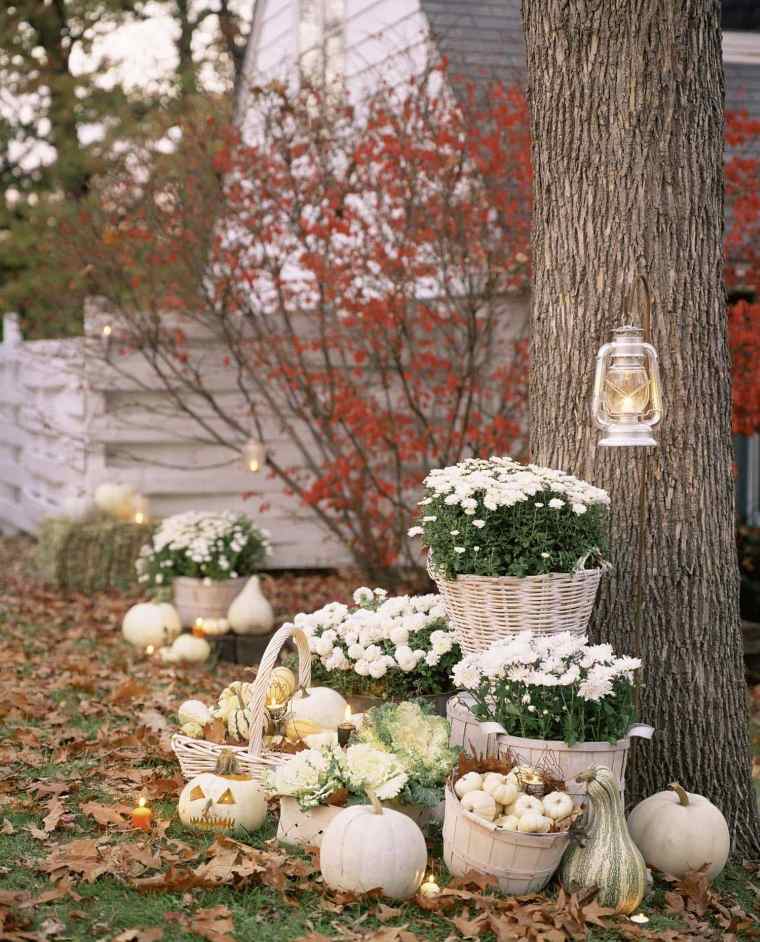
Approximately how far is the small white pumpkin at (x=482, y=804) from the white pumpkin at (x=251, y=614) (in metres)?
3.91

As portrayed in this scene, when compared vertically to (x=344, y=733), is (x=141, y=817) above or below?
below

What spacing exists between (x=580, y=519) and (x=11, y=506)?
10285 mm

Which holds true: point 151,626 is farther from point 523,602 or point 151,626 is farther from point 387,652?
point 523,602

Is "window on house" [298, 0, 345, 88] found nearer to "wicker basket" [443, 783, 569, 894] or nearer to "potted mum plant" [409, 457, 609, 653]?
"potted mum plant" [409, 457, 609, 653]

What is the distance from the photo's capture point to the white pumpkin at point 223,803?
170 inches

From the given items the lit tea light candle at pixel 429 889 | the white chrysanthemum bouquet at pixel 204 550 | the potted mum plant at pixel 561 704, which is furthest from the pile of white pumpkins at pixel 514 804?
the white chrysanthemum bouquet at pixel 204 550

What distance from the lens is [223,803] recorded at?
431 centimetres

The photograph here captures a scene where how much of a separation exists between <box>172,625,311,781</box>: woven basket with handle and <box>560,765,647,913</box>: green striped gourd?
1133mm

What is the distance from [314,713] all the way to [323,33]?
8491mm

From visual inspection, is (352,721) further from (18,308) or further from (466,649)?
(18,308)

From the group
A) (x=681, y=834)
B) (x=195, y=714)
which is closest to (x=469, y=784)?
(x=681, y=834)

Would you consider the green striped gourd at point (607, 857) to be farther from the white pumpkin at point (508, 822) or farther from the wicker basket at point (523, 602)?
the wicker basket at point (523, 602)

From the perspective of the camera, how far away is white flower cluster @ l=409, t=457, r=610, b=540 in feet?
14.1

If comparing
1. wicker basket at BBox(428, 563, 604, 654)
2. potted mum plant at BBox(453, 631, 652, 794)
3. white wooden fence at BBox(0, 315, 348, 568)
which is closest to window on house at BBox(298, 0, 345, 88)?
white wooden fence at BBox(0, 315, 348, 568)
